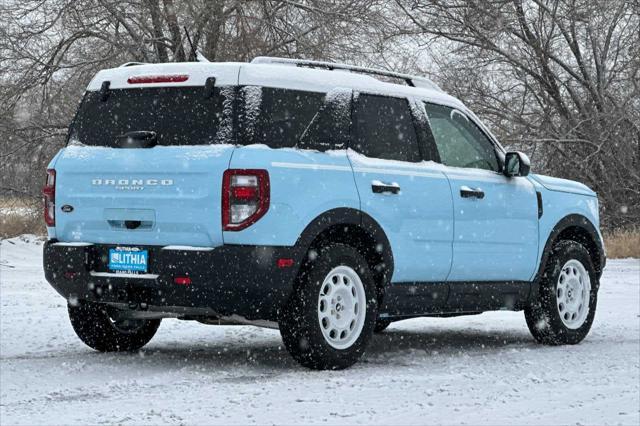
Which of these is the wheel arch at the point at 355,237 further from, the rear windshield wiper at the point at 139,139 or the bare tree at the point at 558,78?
the bare tree at the point at 558,78

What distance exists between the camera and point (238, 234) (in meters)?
7.39

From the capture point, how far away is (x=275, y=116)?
7.73 m

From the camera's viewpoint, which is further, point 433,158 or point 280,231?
point 433,158

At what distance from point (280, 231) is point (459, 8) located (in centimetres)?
1932

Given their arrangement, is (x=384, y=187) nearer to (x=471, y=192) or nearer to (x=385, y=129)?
(x=385, y=129)

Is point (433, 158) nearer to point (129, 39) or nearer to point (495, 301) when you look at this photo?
point (495, 301)

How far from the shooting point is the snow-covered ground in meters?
6.23

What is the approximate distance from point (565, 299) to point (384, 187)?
2.65m

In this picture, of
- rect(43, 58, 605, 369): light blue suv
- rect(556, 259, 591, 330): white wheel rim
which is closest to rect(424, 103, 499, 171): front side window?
rect(43, 58, 605, 369): light blue suv

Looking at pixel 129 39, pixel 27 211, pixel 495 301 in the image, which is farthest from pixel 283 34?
pixel 495 301

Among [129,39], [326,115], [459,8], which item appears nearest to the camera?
[326,115]

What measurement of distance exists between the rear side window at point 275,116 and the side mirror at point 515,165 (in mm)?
2101

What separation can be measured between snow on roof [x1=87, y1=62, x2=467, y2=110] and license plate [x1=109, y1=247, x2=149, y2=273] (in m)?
1.10

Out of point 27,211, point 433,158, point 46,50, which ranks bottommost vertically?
point 27,211
